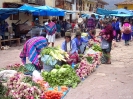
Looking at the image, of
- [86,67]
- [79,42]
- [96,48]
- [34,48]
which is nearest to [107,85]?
[86,67]

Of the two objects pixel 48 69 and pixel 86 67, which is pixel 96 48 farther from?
pixel 48 69

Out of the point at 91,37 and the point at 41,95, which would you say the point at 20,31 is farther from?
the point at 41,95

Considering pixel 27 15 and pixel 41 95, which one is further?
pixel 27 15

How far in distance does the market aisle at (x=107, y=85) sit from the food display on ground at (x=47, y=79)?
0.71 ft

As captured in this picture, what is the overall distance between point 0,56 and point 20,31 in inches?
210

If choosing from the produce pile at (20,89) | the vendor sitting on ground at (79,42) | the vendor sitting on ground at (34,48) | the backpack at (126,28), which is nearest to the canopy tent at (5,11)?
the vendor sitting on ground at (79,42)

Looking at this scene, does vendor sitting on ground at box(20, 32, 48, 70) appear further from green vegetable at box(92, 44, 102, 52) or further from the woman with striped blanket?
the woman with striped blanket

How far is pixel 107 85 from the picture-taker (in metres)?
6.95

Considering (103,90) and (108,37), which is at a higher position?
(108,37)

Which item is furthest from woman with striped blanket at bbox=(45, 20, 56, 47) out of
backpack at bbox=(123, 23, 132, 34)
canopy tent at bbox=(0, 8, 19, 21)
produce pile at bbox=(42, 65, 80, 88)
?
produce pile at bbox=(42, 65, 80, 88)

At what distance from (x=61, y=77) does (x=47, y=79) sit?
1.18 ft

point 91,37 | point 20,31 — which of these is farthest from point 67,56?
point 20,31

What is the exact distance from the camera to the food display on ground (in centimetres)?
530

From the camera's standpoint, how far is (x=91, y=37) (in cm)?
1176
